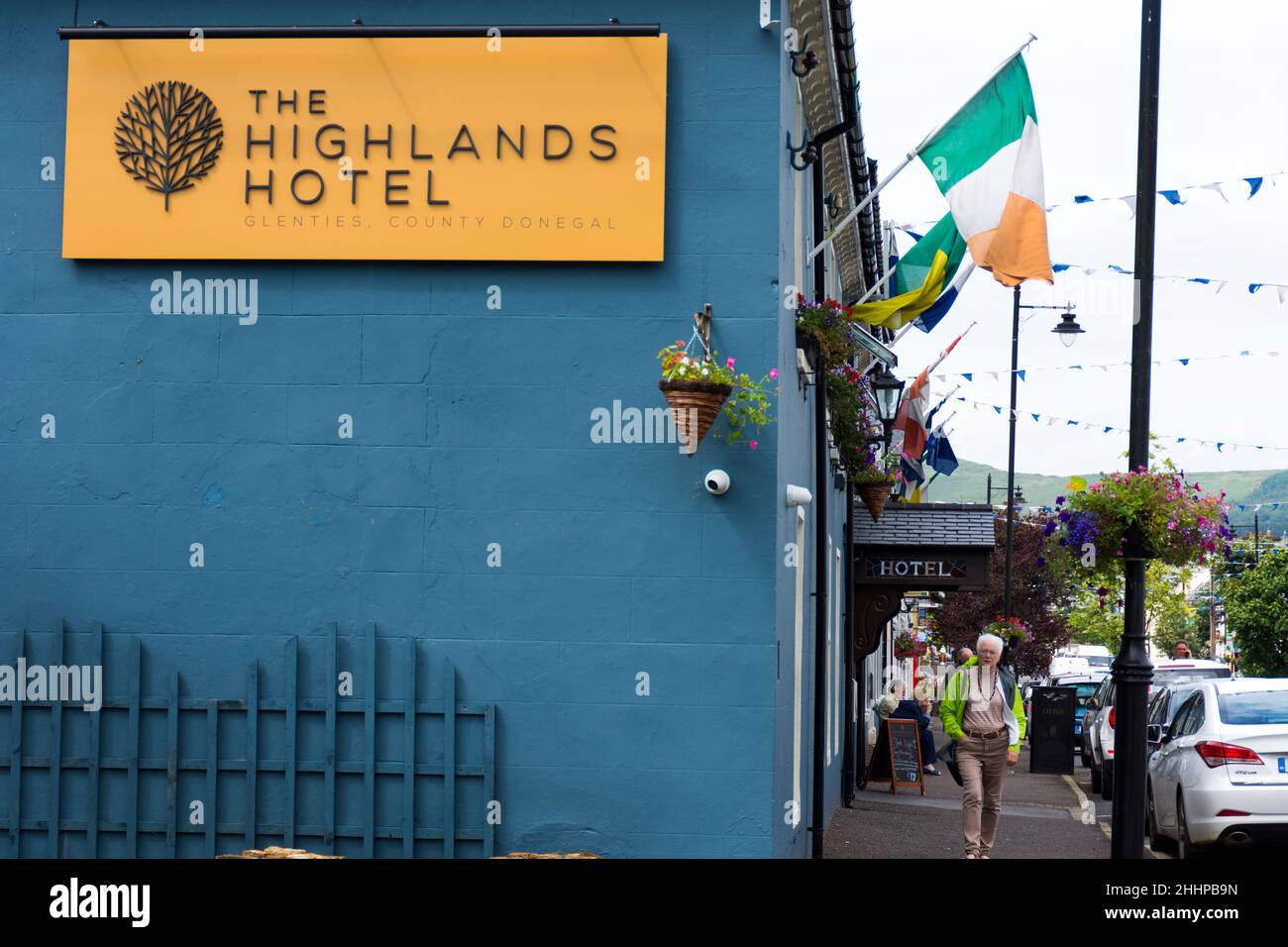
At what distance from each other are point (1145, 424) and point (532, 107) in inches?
168

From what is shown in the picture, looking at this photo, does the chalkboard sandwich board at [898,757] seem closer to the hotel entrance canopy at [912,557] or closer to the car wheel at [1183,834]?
the hotel entrance canopy at [912,557]

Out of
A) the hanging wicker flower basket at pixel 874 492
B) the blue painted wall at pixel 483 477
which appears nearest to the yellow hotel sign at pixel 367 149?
the blue painted wall at pixel 483 477

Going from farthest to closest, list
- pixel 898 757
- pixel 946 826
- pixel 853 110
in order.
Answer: pixel 898 757 < pixel 946 826 < pixel 853 110

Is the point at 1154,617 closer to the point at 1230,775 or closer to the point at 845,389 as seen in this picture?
the point at 845,389

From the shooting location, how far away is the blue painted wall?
962cm

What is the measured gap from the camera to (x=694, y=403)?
30.5ft

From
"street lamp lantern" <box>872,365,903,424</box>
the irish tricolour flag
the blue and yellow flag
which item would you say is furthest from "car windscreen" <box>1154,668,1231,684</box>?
the irish tricolour flag

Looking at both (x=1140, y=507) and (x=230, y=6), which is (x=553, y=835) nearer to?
(x=1140, y=507)

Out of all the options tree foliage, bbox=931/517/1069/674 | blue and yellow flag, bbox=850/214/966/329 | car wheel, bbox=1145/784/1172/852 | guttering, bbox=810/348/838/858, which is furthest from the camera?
tree foliage, bbox=931/517/1069/674

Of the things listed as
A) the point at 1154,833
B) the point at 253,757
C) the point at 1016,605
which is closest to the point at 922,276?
the point at 1154,833

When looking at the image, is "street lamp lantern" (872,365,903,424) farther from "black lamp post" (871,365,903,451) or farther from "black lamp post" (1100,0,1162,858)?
"black lamp post" (1100,0,1162,858)

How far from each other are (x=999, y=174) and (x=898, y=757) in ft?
38.9

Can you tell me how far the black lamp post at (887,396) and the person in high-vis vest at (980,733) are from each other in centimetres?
521

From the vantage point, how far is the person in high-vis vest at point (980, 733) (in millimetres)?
12797
